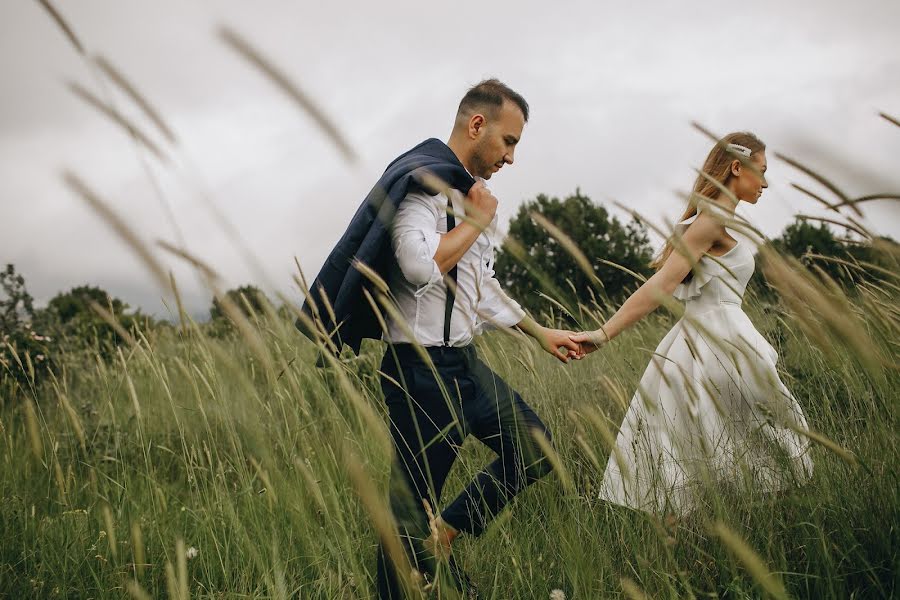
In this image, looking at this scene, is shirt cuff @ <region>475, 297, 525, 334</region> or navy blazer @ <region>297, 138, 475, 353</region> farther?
shirt cuff @ <region>475, 297, 525, 334</region>

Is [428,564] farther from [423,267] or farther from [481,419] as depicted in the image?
[423,267]

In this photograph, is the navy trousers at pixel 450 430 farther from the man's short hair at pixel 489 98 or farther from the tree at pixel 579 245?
the tree at pixel 579 245

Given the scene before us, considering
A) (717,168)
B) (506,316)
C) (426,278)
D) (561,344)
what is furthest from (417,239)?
(717,168)

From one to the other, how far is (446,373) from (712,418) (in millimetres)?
1128

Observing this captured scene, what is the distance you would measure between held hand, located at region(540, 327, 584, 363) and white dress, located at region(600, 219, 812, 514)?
0.29m

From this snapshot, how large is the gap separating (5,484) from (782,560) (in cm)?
323

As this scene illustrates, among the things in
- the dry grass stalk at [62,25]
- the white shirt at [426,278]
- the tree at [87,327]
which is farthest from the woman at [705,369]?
the tree at [87,327]

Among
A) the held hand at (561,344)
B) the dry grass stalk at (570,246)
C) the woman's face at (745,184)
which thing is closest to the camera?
the dry grass stalk at (570,246)

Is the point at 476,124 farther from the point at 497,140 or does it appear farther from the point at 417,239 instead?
the point at 417,239

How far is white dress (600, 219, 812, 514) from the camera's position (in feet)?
6.65

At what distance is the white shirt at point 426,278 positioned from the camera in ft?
6.56

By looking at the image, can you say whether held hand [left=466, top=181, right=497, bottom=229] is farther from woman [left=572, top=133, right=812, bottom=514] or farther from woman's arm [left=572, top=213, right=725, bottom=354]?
woman's arm [left=572, top=213, right=725, bottom=354]

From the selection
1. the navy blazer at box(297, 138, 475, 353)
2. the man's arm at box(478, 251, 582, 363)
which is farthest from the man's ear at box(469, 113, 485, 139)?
the man's arm at box(478, 251, 582, 363)

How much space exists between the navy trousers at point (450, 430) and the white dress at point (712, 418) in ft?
1.07
